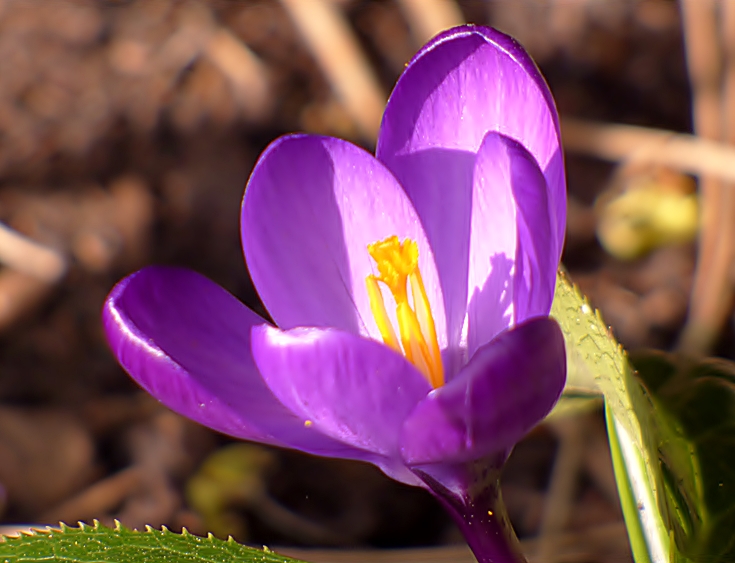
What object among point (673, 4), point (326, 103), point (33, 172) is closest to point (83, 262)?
point (33, 172)

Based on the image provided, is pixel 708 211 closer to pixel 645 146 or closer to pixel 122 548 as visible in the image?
pixel 645 146

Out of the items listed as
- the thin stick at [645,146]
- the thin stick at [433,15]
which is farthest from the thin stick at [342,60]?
the thin stick at [645,146]

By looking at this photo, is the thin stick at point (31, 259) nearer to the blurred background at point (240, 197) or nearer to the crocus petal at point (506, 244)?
the blurred background at point (240, 197)

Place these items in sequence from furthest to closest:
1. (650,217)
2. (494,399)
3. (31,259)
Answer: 1. (650,217)
2. (31,259)
3. (494,399)

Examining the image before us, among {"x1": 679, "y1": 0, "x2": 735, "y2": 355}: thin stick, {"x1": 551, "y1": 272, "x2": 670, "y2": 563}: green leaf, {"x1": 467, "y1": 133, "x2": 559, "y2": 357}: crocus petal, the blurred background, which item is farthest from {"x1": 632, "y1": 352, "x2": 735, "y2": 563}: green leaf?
{"x1": 679, "y1": 0, "x2": 735, "y2": 355}: thin stick

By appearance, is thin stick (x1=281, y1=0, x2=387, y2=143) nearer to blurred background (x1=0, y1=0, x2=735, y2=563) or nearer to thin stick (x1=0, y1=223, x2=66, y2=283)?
blurred background (x1=0, y1=0, x2=735, y2=563)

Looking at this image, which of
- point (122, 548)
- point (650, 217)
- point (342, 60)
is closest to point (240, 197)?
point (342, 60)

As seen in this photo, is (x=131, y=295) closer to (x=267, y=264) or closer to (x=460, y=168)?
(x=267, y=264)
